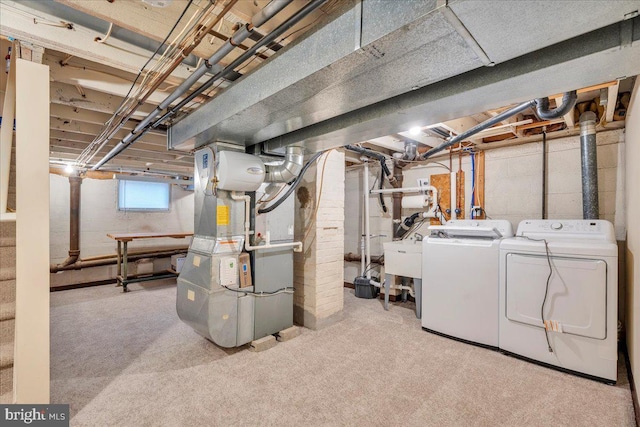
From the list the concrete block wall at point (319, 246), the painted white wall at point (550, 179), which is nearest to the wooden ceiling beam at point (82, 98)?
the concrete block wall at point (319, 246)

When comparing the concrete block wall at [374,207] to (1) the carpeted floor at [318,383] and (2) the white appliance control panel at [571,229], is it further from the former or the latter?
(1) the carpeted floor at [318,383]

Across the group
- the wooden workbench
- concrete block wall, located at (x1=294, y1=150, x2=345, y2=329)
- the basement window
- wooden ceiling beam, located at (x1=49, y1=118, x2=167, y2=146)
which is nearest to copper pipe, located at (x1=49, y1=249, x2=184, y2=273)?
the wooden workbench

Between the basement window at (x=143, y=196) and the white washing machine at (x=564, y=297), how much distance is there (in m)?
6.52

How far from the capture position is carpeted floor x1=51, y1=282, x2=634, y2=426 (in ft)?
6.02

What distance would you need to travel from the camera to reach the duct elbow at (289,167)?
2660mm

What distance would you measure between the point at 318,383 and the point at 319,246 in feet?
4.71

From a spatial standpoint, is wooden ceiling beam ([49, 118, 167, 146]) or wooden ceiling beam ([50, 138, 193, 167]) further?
wooden ceiling beam ([50, 138, 193, 167])

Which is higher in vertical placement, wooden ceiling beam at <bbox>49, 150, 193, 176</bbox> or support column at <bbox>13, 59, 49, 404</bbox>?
wooden ceiling beam at <bbox>49, 150, 193, 176</bbox>

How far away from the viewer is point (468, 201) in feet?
12.6

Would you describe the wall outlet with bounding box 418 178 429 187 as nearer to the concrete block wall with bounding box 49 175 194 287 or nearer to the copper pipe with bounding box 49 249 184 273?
the copper pipe with bounding box 49 249 184 273

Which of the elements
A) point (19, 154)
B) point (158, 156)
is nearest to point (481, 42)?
point (19, 154)

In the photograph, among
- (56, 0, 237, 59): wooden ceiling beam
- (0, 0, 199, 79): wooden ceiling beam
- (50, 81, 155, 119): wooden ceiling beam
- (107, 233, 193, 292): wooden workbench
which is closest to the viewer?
(56, 0, 237, 59): wooden ceiling beam

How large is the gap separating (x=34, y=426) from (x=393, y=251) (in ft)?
11.4

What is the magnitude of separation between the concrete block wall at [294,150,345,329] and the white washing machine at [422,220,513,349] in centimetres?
103
